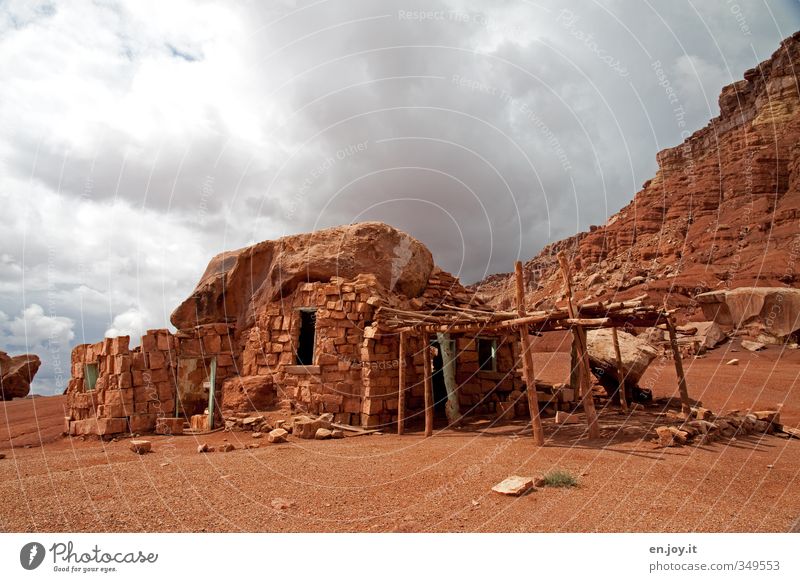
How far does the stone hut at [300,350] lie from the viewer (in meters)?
12.0

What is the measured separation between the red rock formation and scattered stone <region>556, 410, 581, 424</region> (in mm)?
23247

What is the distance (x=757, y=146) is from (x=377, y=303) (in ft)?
195

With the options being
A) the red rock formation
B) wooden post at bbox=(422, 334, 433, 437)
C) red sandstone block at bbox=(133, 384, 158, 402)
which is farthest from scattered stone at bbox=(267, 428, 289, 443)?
the red rock formation

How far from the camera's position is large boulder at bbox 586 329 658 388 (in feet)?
50.2

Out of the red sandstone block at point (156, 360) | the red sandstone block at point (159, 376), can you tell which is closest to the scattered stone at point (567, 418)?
the red sandstone block at point (159, 376)

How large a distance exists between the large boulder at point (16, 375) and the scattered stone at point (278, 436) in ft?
83.6

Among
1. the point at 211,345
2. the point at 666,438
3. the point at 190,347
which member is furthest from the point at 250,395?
the point at 666,438

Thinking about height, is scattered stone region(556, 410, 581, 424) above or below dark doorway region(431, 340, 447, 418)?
below

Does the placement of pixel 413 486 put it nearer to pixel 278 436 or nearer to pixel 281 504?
pixel 281 504

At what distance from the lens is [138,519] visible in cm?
510

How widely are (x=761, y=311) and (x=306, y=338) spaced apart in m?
23.2

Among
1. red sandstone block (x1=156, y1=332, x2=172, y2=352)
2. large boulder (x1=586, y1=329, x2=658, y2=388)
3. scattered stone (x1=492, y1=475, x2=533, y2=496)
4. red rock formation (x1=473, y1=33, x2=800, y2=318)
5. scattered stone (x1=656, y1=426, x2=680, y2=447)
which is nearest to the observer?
scattered stone (x1=492, y1=475, x2=533, y2=496)

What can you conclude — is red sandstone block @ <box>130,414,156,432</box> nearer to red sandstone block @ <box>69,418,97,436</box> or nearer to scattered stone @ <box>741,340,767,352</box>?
red sandstone block @ <box>69,418,97,436</box>

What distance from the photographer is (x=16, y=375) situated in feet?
90.8
